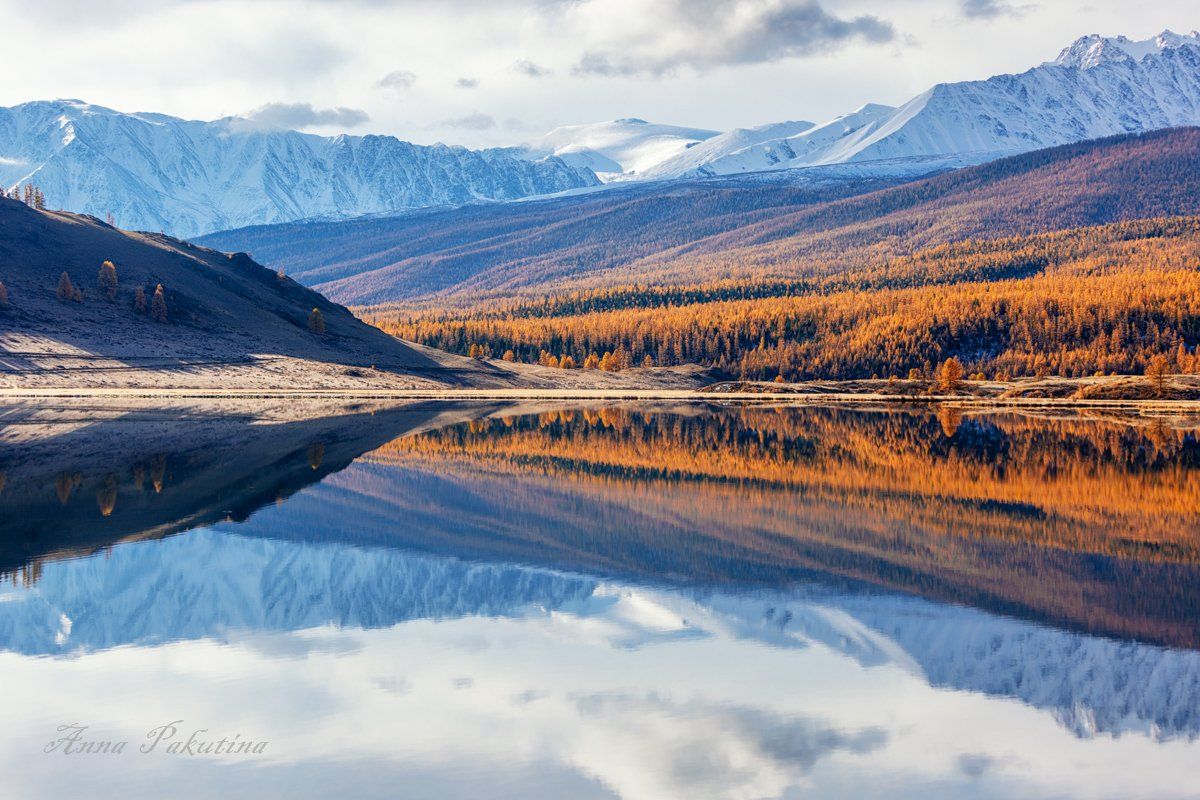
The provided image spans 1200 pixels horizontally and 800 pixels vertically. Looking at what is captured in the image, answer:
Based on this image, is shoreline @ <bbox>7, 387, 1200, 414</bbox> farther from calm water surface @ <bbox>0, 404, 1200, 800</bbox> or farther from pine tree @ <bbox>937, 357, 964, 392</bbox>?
calm water surface @ <bbox>0, 404, 1200, 800</bbox>

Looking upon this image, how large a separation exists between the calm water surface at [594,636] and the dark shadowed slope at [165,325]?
87.1 metres

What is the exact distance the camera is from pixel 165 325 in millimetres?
146625

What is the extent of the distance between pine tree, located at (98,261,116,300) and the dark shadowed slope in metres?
0.50

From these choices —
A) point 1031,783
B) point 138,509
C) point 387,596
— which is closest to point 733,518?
point 387,596

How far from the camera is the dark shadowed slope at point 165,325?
130m

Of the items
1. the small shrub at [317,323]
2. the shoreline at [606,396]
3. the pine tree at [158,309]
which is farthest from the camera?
the small shrub at [317,323]

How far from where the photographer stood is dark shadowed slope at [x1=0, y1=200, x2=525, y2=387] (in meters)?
130

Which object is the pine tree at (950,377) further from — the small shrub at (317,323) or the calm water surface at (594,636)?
the calm water surface at (594,636)

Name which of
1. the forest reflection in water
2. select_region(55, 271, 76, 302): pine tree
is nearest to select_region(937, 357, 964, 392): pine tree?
the forest reflection in water

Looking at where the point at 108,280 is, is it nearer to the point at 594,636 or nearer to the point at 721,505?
the point at 721,505

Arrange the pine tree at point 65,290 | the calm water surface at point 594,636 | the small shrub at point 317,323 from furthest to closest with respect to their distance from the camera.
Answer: the small shrub at point 317,323 → the pine tree at point 65,290 → the calm water surface at point 594,636

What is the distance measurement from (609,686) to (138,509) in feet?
76.4

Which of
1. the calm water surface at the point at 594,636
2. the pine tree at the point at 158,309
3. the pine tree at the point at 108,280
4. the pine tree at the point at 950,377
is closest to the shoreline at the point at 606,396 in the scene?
the pine tree at the point at 950,377

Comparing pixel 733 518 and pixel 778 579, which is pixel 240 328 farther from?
pixel 778 579
